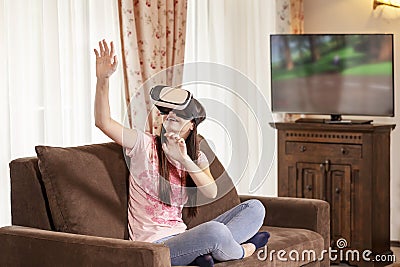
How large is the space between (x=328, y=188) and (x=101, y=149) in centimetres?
201

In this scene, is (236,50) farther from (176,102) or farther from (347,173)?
(176,102)

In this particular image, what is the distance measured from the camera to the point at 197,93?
17.8 ft

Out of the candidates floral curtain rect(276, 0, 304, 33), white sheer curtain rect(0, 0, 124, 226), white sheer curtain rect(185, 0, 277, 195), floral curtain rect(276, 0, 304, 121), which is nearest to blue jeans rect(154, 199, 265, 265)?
white sheer curtain rect(0, 0, 124, 226)

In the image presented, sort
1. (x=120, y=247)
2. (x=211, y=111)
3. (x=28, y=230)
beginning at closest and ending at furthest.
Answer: (x=120, y=247), (x=28, y=230), (x=211, y=111)

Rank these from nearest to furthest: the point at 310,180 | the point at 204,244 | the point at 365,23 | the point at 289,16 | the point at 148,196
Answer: the point at 204,244, the point at 148,196, the point at 310,180, the point at 365,23, the point at 289,16

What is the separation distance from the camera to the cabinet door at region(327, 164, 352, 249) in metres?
5.18

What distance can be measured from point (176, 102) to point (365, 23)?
Answer: 9.23 ft

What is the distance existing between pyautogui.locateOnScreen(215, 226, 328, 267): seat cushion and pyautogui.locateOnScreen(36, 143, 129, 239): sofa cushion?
515 mm

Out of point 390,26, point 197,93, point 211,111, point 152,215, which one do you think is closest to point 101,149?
point 152,215

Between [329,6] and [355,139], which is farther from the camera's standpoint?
[329,6]

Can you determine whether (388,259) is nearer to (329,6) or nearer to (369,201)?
(369,201)

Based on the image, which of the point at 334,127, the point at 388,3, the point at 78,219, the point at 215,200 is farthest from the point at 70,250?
the point at 388,3

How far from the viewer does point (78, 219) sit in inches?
134

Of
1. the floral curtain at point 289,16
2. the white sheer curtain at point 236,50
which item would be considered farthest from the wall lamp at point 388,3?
the white sheer curtain at point 236,50
